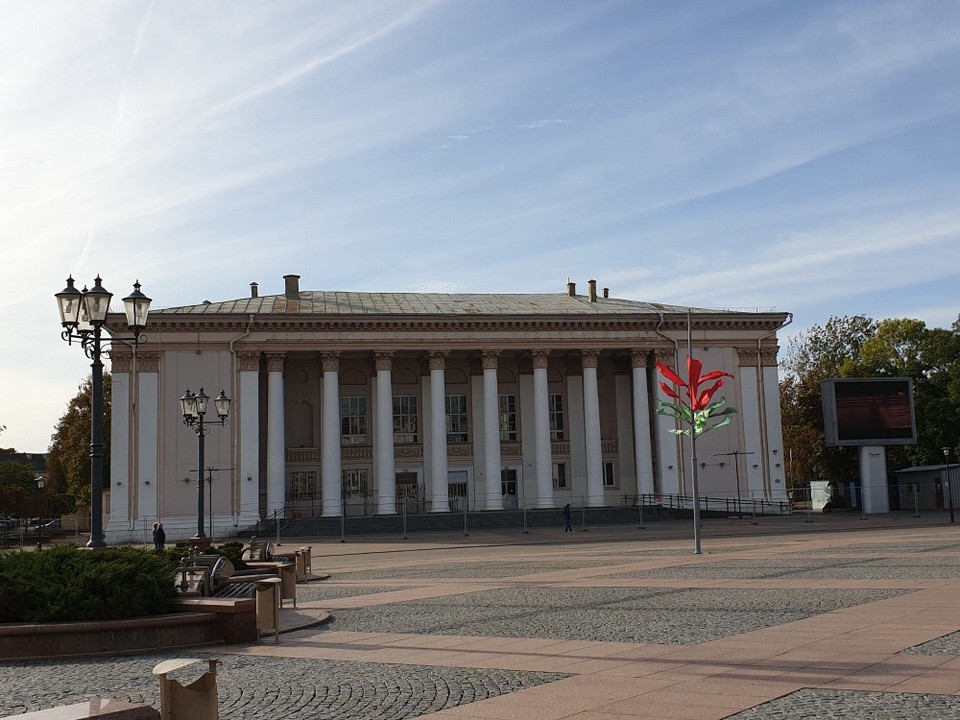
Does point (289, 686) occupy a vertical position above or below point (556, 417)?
below

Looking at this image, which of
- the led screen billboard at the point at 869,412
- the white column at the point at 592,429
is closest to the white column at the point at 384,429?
the white column at the point at 592,429

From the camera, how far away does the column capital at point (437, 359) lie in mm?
61031

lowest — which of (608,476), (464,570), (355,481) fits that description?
(464,570)

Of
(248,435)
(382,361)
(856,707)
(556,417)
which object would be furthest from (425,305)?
(856,707)

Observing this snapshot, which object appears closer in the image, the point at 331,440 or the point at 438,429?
the point at 331,440

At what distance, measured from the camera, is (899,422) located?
6225cm

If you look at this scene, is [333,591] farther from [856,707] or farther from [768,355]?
[768,355]

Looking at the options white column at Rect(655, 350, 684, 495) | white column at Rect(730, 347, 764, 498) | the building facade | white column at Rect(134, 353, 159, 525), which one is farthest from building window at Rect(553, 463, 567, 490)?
white column at Rect(134, 353, 159, 525)

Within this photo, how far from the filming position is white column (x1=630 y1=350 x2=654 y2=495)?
61.9 m

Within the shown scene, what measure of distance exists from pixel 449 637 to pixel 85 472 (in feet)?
222

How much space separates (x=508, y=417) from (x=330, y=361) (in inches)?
483

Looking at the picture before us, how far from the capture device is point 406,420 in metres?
64.7

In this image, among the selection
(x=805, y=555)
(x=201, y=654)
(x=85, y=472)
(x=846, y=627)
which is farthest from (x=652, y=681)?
(x=85, y=472)

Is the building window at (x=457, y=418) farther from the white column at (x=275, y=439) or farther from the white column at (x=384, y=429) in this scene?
the white column at (x=275, y=439)
